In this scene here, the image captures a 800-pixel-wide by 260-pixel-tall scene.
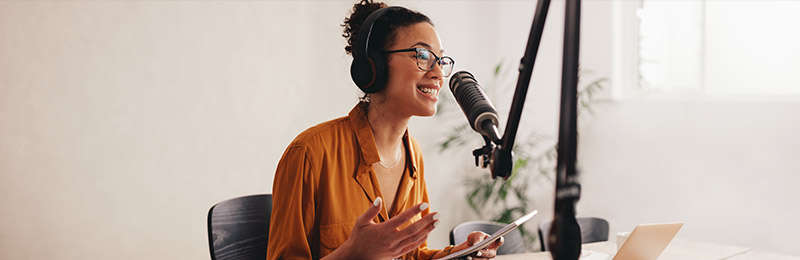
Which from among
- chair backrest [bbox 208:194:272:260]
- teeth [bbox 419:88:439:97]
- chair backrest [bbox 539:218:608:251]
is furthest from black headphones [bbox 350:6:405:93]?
chair backrest [bbox 539:218:608:251]

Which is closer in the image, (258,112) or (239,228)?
(239,228)

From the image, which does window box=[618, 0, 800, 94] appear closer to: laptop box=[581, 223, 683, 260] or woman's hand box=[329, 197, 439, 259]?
laptop box=[581, 223, 683, 260]

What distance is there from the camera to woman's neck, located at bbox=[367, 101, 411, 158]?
162cm

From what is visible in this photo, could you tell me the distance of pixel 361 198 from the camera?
61.5 inches

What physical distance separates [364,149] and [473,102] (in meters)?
0.84

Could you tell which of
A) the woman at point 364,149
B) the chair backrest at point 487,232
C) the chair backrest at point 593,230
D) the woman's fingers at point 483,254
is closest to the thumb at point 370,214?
the woman at point 364,149

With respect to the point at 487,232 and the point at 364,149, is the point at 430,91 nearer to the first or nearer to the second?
the point at 364,149

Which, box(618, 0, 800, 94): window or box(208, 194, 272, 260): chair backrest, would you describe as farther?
box(618, 0, 800, 94): window

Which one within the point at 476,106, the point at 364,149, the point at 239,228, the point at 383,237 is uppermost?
the point at 476,106

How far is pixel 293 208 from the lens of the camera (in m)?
1.42

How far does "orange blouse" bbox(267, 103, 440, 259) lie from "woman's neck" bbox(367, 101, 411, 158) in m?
0.03

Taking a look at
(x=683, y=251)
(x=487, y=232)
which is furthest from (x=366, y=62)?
(x=683, y=251)

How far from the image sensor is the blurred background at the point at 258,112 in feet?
9.21

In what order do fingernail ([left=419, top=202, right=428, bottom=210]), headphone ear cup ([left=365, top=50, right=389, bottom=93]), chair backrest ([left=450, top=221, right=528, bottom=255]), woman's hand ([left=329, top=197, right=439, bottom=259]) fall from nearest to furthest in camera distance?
fingernail ([left=419, top=202, right=428, bottom=210]), woman's hand ([left=329, top=197, right=439, bottom=259]), headphone ear cup ([left=365, top=50, right=389, bottom=93]), chair backrest ([left=450, top=221, right=528, bottom=255])
